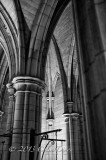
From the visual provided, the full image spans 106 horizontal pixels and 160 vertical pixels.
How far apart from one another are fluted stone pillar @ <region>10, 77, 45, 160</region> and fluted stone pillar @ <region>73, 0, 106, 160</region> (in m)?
4.78

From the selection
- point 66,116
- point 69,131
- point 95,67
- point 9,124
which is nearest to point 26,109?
point 9,124

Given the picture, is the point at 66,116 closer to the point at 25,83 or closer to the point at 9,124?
the point at 9,124

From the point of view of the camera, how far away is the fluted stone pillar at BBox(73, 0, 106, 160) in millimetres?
1439

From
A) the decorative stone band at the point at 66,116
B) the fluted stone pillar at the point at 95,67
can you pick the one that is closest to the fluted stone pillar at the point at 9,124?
the decorative stone band at the point at 66,116

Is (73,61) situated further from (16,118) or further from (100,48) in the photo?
(100,48)

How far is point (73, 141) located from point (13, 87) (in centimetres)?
607

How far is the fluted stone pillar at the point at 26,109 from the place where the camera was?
597 centimetres

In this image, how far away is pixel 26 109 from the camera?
640cm

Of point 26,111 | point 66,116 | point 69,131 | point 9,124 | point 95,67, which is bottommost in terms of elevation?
point 69,131

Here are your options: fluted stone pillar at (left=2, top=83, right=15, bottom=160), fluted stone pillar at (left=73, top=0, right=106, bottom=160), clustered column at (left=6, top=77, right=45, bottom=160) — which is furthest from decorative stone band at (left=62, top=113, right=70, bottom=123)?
fluted stone pillar at (left=73, top=0, right=106, bottom=160)

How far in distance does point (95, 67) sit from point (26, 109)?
5100mm

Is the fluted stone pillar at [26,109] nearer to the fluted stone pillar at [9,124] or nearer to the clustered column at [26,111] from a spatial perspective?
the clustered column at [26,111]

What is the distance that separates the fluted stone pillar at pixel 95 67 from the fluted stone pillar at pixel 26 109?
4782 mm

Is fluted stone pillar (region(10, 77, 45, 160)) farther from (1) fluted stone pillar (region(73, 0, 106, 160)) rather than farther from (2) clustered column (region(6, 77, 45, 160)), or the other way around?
(1) fluted stone pillar (region(73, 0, 106, 160))
